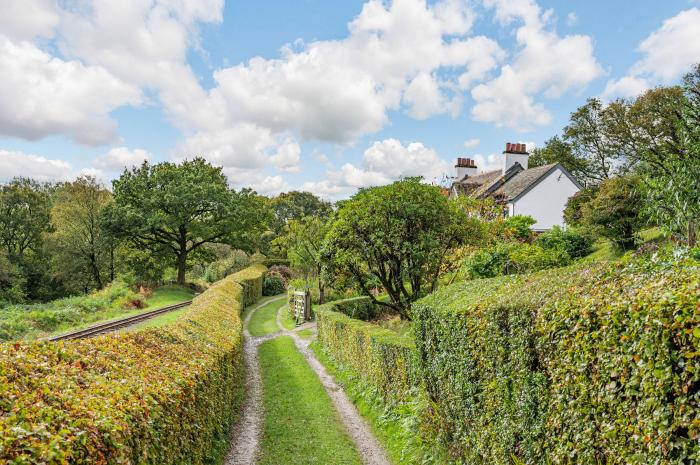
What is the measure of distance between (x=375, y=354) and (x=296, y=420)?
2695 millimetres

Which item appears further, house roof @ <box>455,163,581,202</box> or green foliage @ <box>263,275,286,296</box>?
green foliage @ <box>263,275,286,296</box>

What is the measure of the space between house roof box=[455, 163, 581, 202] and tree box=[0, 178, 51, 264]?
44848mm

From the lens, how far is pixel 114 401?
4.78 m

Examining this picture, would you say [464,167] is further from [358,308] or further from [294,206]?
[294,206]

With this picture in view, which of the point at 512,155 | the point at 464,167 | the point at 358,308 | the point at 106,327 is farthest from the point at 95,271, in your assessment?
the point at 512,155

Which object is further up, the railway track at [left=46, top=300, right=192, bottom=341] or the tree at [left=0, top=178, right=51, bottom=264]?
the tree at [left=0, top=178, right=51, bottom=264]

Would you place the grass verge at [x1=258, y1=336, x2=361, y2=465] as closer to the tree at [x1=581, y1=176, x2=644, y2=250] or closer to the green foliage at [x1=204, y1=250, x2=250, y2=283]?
the tree at [x1=581, y1=176, x2=644, y2=250]

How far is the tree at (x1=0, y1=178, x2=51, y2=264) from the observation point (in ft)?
152

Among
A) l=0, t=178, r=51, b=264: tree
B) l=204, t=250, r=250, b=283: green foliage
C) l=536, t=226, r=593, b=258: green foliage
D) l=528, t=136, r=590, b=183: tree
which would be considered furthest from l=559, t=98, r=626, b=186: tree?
l=0, t=178, r=51, b=264: tree

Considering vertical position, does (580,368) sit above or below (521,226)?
below

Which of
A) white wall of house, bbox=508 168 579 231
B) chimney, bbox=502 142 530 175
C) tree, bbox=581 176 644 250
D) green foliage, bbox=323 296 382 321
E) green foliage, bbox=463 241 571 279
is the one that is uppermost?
chimney, bbox=502 142 530 175

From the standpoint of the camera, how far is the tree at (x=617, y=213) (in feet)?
70.9

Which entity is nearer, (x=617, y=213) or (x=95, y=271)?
(x=617, y=213)

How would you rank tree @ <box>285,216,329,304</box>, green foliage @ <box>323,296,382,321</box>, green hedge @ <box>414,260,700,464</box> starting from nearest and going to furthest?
green hedge @ <box>414,260,700,464</box>
green foliage @ <box>323,296,382,321</box>
tree @ <box>285,216,329,304</box>
